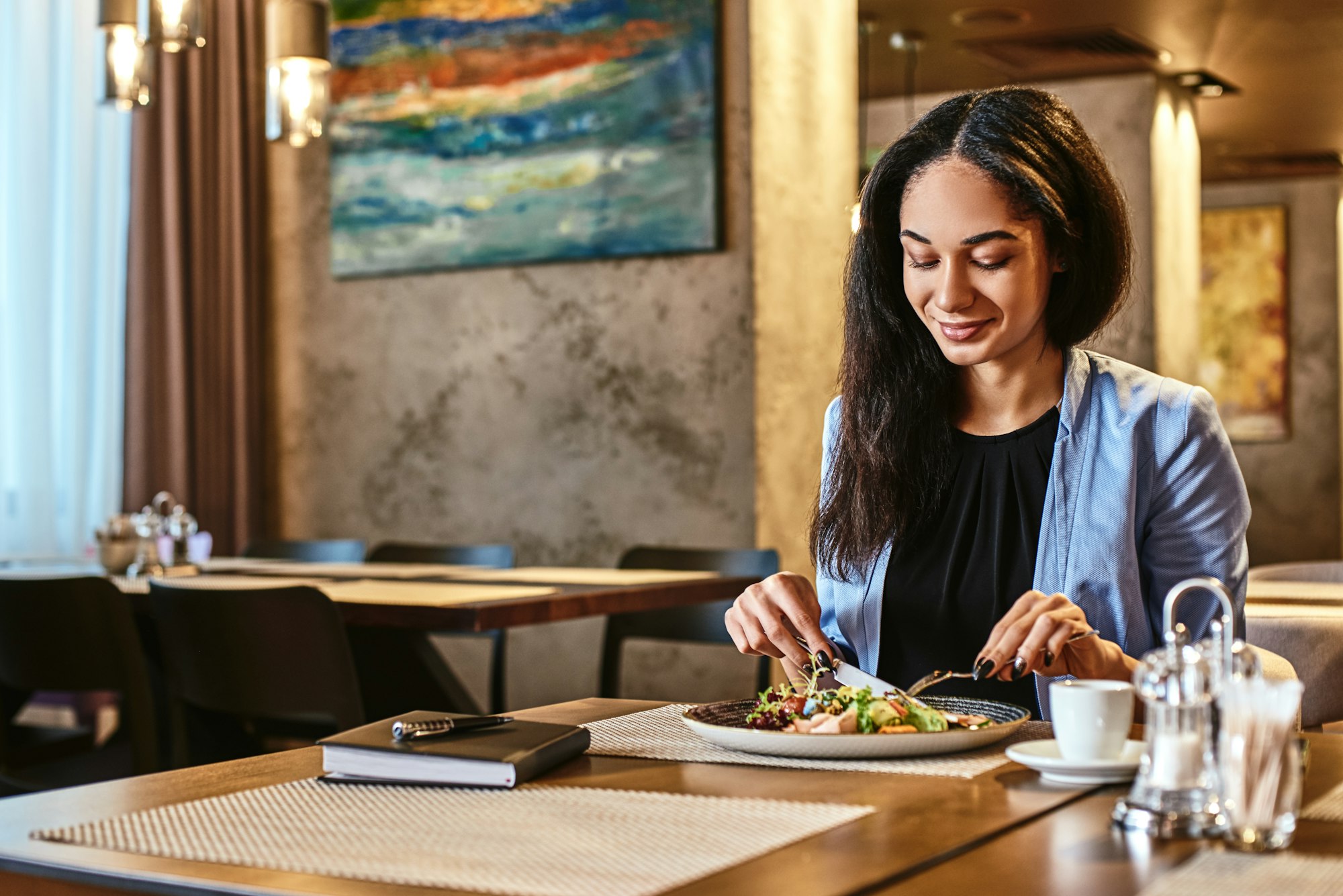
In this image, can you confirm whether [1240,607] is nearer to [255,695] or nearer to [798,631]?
[798,631]

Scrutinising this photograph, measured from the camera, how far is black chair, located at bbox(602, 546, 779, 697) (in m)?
3.28

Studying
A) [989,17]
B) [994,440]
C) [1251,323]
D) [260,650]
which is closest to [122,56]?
[260,650]

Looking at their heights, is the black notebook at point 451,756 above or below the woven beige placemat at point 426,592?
above

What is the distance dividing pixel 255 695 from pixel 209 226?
330 cm

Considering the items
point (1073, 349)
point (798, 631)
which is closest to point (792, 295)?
point (1073, 349)

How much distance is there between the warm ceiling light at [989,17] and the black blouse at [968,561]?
17.6ft

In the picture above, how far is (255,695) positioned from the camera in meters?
2.60

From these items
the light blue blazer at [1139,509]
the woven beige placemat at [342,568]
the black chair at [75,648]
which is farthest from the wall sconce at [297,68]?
the light blue blazer at [1139,509]

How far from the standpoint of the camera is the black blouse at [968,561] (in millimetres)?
1801

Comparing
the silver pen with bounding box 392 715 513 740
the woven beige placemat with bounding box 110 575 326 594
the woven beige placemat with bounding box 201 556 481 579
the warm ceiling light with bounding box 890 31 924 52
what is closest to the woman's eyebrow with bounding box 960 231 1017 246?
the silver pen with bounding box 392 715 513 740

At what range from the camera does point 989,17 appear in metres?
6.93

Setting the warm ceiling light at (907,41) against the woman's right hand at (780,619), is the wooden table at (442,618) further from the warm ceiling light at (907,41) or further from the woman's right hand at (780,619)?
the warm ceiling light at (907,41)

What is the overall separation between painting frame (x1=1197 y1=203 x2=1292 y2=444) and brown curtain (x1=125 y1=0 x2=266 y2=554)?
7.91 meters

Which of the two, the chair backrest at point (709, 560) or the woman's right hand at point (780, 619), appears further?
the chair backrest at point (709, 560)
